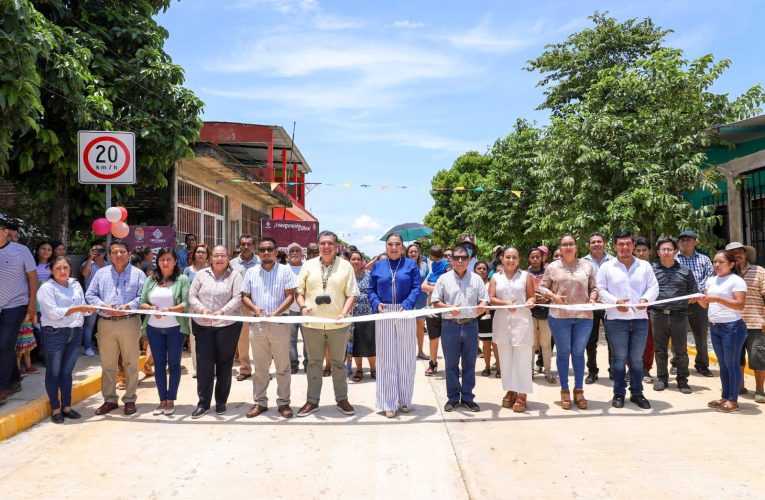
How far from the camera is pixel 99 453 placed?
5113 millimetres

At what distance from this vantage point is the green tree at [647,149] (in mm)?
11055

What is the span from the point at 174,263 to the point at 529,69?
22742 millimetres

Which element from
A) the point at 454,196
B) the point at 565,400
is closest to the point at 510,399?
the point at 565,400

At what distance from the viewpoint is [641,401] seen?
6574 mm

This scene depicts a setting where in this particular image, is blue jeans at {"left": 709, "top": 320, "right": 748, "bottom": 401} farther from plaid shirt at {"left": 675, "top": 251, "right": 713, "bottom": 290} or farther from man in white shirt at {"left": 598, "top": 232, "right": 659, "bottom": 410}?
plaid shirt at {"left": 675, "top": 251, "right": 713, "bottom": 290}

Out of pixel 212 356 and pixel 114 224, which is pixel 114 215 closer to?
pixel 114 224

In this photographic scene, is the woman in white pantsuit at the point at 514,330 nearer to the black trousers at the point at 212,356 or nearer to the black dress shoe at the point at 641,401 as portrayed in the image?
the black dress shoe at the point at 641,401

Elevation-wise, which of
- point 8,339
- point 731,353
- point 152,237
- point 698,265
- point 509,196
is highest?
point 509,196

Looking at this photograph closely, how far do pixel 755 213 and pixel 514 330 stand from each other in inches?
346

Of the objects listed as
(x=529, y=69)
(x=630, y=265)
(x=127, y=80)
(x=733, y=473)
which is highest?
(x=529, y=69)

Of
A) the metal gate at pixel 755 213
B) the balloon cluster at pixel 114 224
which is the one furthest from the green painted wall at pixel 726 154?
the balloon cluster at pixel 114 224

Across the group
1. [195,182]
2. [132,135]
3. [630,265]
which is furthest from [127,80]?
[630,265]

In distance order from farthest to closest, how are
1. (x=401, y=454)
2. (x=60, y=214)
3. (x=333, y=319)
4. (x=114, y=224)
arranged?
(x=60, y=214) → (x=114, y=224) → (x=333, y=319) → (x=401, y=454)

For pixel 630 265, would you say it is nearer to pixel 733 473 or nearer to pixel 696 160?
pixel 733 473
